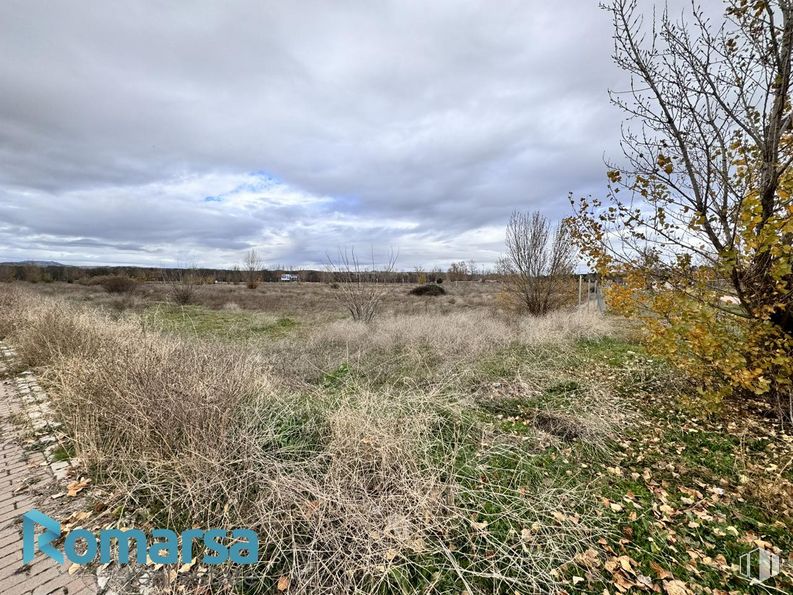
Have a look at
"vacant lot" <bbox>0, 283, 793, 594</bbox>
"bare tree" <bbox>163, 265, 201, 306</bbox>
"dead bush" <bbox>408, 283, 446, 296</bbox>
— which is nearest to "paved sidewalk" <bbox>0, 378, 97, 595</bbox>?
"vacant lot" <bbox>0, 283, 793, 594</bbox>

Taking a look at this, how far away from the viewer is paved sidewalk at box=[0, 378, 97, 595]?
2074mm

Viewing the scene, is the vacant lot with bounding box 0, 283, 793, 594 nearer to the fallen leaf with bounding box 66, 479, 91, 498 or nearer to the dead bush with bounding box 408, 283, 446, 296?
the fallen leaf with bounding box 66, 479, 91, 498

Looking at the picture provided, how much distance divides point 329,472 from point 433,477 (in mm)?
835

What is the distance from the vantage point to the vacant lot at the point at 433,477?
2191mm

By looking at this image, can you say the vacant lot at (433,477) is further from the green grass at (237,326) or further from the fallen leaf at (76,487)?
the green grass at (237,326)

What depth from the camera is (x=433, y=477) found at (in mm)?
2680

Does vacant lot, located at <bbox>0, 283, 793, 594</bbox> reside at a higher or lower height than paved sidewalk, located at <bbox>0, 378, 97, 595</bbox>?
higher

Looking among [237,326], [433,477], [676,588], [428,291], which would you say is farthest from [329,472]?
[428,291]

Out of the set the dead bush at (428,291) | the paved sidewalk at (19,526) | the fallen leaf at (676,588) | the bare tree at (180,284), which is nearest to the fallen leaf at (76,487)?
the paved sidewalk at (19,526)

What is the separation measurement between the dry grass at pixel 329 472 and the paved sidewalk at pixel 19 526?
416 mm

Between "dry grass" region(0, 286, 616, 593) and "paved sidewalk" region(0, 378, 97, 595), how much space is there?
42 centimetres

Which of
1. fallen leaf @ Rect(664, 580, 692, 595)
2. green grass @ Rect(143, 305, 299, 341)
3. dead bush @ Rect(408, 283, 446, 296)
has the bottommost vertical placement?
green grass @ Rect(143, 305, 299, 341)

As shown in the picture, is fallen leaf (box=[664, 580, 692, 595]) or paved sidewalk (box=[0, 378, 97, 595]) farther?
paved sidewalk (box=[0, 378, 97, 595])

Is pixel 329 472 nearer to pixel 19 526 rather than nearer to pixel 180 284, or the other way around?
A: pixel 19 526
